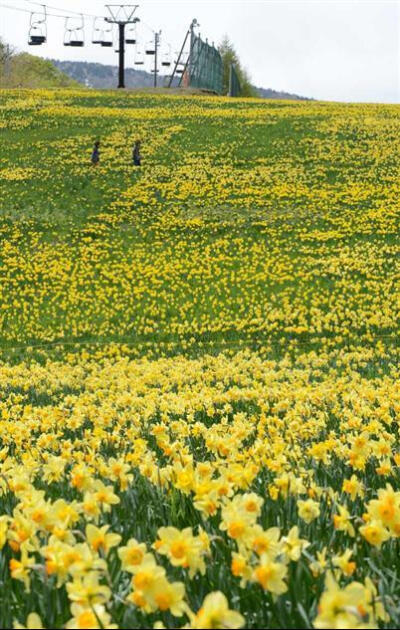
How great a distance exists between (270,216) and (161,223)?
519cm

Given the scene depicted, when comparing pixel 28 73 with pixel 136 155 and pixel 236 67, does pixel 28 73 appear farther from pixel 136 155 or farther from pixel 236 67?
pixel 136 155

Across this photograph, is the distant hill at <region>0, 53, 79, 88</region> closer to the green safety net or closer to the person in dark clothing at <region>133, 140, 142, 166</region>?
the green safety net

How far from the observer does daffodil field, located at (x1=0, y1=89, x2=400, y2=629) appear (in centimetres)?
180

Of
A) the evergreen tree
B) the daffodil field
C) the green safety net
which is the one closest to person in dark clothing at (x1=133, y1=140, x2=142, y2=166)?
the daffodil field

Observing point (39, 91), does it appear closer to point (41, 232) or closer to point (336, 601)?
point (41, 232)

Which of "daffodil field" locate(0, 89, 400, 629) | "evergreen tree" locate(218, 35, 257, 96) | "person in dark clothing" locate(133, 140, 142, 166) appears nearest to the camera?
"daffodil field" locate(0, 89, 400, 629)

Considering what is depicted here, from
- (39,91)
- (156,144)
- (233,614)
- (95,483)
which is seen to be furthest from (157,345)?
(39,91)

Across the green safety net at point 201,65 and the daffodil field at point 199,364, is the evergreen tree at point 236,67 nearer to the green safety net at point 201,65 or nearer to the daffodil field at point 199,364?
the green safety net at point 201,65

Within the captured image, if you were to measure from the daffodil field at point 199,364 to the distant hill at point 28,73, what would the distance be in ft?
206

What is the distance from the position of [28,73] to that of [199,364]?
126006 millimetres

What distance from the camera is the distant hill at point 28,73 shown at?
118 m

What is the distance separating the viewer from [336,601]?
1272mm

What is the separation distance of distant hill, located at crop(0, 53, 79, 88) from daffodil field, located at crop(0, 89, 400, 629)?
62724mm

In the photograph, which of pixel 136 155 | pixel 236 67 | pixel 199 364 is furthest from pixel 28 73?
pixel 199 364
